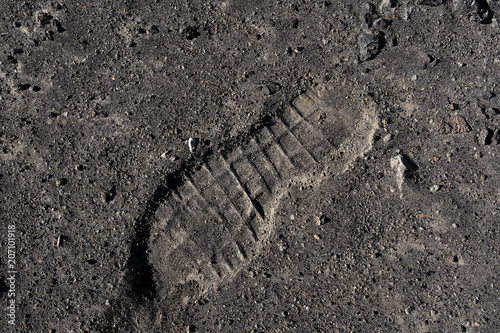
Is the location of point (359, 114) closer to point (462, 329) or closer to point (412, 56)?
point (412, 56)

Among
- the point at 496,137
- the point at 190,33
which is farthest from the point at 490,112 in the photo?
the point at 190,33

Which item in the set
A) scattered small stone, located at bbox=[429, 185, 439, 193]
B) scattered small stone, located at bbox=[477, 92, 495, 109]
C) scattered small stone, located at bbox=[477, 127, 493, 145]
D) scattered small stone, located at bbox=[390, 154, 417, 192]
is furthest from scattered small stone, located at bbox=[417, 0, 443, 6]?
scattered small stone, located at bbox=[429, 185, 439, 193]

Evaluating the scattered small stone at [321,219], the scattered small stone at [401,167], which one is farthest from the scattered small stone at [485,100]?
the scattered small stone at [321,219]

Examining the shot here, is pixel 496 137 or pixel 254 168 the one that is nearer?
pixel 496 137

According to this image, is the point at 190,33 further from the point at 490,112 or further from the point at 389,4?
the point at 490,112

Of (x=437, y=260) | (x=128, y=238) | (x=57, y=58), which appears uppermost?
(x=57, y=58)

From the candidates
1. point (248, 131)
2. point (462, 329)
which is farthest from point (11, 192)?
point (462, 329)
